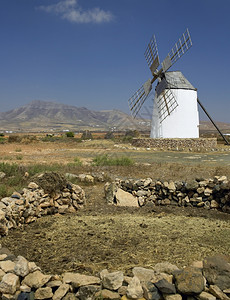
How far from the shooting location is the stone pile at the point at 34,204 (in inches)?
226

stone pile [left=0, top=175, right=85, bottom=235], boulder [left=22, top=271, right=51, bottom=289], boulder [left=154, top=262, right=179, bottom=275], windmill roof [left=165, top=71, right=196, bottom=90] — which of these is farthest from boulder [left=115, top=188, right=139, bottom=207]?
windmill roof [left=165, top=71, right=196, bottom=90]

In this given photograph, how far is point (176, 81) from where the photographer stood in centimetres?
2928

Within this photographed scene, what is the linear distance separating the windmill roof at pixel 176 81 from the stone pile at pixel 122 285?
88.0ft

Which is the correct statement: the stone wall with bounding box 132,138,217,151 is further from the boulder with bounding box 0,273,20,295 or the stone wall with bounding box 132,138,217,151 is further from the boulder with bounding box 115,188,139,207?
the boulder with bounding box 0,273,20,295

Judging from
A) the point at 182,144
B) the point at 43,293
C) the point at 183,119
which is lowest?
the point at 43,293

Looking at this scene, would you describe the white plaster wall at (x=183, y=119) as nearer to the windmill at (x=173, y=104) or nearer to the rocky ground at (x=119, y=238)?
the windmill at (x=173, y=104)

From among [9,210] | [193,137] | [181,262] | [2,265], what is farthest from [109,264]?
[193,137]

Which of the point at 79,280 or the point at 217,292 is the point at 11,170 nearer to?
the point at 79,280

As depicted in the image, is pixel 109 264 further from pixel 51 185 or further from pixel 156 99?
pixel 156 99

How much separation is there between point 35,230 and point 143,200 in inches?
128

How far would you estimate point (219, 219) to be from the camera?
21.5ft

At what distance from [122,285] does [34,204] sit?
378 centimetres

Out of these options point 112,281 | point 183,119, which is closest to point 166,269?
point 112,281

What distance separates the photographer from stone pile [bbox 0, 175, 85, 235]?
18.8 ft
